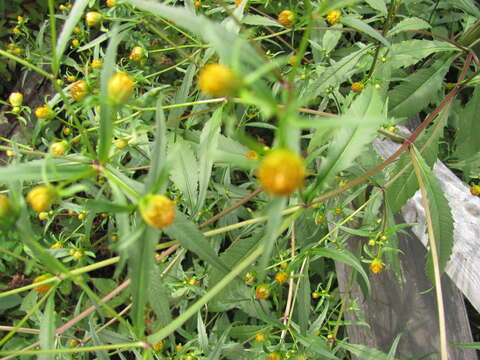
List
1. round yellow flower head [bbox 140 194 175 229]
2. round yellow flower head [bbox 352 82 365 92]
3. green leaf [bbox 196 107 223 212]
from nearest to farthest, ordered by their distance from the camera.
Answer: round yellow flower head [bbox 140 194 175 229], green leaf [bbox 196 107 223 212], round yellow flower head [bbox 352 82 365 92]

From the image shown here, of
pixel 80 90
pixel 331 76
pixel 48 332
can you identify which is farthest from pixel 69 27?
pixel 331 76

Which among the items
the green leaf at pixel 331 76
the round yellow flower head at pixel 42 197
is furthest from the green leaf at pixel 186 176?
the round yellow flower head at pixel 42 197

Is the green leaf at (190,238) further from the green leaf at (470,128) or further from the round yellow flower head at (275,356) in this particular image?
the green leaf at (470,128)

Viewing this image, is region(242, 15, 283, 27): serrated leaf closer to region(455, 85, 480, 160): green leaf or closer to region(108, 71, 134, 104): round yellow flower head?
region(455, 85, 480, 160): green leaf

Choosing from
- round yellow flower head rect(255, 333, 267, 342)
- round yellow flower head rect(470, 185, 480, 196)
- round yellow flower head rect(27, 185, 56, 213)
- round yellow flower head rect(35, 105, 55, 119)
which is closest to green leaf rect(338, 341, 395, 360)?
round yellow flower head rect(255, 333, 267, 342)

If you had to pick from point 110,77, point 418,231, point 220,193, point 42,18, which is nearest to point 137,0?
point 110,77

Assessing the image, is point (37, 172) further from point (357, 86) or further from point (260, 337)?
point (357, 86)

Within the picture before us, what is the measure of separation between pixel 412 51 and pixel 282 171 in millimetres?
1062

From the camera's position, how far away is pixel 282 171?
0.43 meters

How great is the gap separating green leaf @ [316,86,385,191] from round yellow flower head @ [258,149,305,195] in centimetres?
34

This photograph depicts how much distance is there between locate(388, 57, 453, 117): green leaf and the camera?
1.31 metres

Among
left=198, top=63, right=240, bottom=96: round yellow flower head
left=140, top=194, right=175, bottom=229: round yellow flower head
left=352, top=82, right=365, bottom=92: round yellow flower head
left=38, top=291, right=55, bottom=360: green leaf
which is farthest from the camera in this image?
left=352, top=82, right=365, bottom=92: round yellow flower head

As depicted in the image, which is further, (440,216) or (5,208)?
(440,216)

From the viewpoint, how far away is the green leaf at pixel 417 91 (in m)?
1.31
